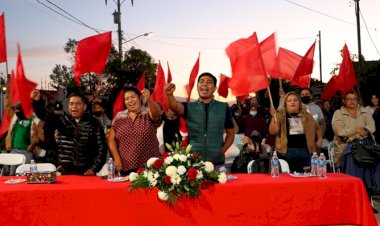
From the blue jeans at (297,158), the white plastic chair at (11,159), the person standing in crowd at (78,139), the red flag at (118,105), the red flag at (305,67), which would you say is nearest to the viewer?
the person standing in crowd at (78,139)

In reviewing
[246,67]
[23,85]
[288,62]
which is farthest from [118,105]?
[246,67]

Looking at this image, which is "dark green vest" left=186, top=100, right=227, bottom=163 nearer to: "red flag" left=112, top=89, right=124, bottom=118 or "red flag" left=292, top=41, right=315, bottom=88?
"red flag" left=112, top=89, right=124, bottom=118

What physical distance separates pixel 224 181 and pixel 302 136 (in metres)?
1.73

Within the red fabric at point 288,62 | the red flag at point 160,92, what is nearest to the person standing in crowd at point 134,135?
the red flag at point 160,92

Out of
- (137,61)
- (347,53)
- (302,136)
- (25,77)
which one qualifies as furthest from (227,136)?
(137,61)

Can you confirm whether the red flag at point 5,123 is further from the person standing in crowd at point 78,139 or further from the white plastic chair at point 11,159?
the person standing in crowd at point 78,139

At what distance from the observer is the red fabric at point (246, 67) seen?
6.18m

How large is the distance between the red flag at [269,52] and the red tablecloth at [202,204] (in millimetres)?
3571

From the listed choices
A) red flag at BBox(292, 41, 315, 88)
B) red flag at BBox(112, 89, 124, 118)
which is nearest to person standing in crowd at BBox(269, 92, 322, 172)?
red flag at BBox(292, 41, 315, 88)

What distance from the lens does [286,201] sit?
4.42 meters

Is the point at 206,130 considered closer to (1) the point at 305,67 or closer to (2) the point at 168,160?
(2) the point at 168,160

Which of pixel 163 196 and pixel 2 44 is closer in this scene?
pixel 163 196

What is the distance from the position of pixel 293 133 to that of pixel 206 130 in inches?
45.3

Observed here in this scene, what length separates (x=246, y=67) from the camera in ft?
20.8
